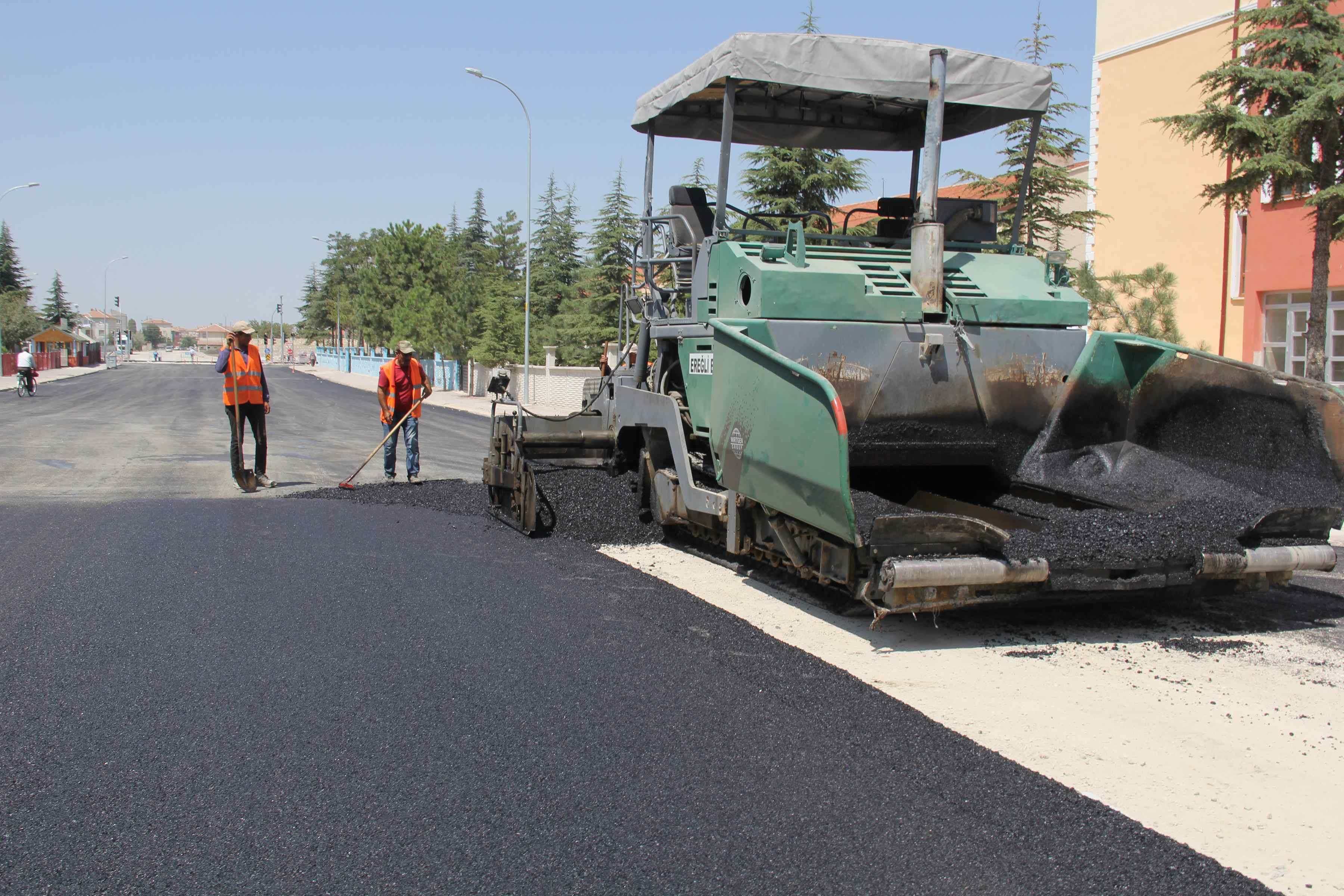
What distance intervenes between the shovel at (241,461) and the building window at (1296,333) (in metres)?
14.9

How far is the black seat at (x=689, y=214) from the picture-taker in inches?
291

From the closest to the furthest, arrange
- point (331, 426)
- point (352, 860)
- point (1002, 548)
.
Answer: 1. point (352, 860)
2. point (1002, 548)
3. point (331, 426)

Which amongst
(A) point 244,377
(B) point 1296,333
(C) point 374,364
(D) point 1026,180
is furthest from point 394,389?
(C) point 374,364

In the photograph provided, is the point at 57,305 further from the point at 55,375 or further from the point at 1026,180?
the point at 1026,180

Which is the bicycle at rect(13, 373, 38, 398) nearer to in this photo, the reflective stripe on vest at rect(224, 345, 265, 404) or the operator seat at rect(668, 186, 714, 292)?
the reflective stripe on vest at rect(224, 345, 265, 404)

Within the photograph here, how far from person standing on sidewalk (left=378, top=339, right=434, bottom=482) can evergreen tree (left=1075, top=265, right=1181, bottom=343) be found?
9.29 metres

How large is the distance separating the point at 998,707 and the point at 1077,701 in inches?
13.8

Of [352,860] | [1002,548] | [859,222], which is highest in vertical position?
[859,222]

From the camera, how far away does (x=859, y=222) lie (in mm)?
8852

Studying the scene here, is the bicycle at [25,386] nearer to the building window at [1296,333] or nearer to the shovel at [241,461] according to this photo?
the shovel at [241,461]

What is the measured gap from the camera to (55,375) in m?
51.2

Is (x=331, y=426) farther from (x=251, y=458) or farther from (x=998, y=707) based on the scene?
(x=998, y=707)

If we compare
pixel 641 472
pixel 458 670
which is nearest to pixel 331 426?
pixel 641 472

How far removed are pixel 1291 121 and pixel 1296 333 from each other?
735cm
